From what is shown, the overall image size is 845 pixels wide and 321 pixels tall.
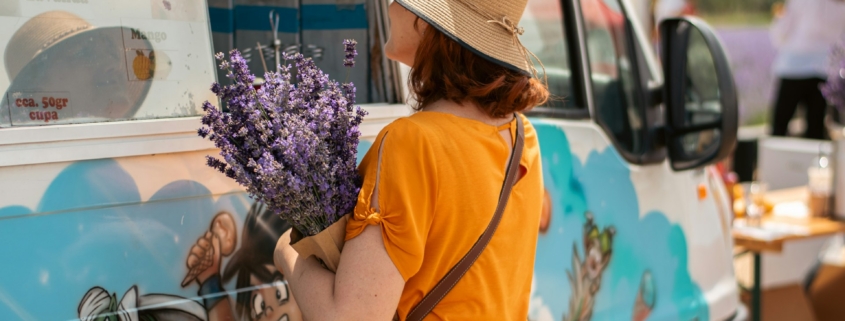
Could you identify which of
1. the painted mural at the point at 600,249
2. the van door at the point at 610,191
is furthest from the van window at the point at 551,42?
the painted mural at the point at 600,249

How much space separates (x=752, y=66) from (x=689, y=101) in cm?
929

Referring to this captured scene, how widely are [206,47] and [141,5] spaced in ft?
0.54

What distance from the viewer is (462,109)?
151cm

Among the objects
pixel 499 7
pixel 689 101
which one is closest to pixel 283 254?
pixel 499 7

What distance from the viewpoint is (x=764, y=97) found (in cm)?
1181

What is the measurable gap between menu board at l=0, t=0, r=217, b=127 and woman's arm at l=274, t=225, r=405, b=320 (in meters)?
0.51

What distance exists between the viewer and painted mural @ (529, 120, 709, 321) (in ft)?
7.79

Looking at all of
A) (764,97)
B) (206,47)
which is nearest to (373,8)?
(206,47)

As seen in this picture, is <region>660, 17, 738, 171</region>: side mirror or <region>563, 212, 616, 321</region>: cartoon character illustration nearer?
<region>563, 212, 616, 321</region>: cartoon character illustration

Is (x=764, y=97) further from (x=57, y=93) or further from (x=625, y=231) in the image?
(x=57, y=93)

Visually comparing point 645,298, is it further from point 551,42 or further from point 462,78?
point 462,78

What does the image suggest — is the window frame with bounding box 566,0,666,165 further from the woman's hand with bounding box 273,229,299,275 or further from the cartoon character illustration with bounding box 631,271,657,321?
the woman's hand with bounding box 273,229,299,275

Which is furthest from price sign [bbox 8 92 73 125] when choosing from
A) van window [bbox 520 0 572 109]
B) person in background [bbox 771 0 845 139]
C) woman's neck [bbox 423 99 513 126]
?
person in background [bbox 771 0 845 139]

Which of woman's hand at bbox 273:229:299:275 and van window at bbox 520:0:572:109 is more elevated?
van window at bbox 520:0:572:109
